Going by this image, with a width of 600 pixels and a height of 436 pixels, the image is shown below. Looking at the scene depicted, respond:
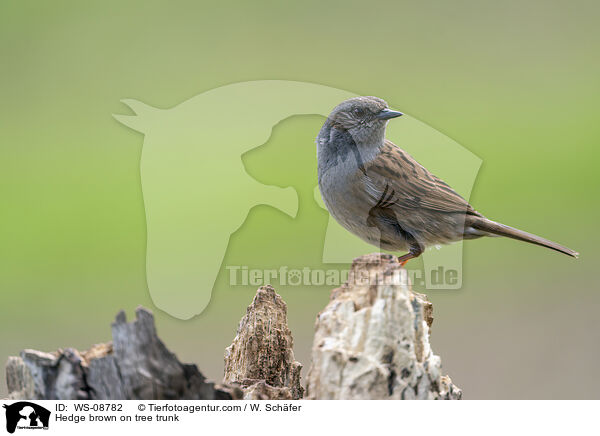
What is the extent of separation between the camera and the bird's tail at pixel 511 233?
5.74 m

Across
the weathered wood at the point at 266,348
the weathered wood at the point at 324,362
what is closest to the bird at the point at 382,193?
the weathered wood at the point at 266,348

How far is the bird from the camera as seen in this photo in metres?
5.68

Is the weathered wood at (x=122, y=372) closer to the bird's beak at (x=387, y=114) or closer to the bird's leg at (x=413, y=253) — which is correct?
the bird's leg at (x=413, y=253)

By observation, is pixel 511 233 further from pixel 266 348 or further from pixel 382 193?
pixel 266 348

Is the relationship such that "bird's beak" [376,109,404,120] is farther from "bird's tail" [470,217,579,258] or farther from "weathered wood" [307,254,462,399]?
"weathered wood" [307,254,462,399]

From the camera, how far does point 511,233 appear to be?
5.90 meters

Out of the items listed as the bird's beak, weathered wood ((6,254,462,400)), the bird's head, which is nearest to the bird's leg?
the bird's head

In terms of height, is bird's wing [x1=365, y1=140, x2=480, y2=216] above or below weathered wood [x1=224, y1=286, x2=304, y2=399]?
above

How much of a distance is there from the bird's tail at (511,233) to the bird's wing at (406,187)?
14cm
